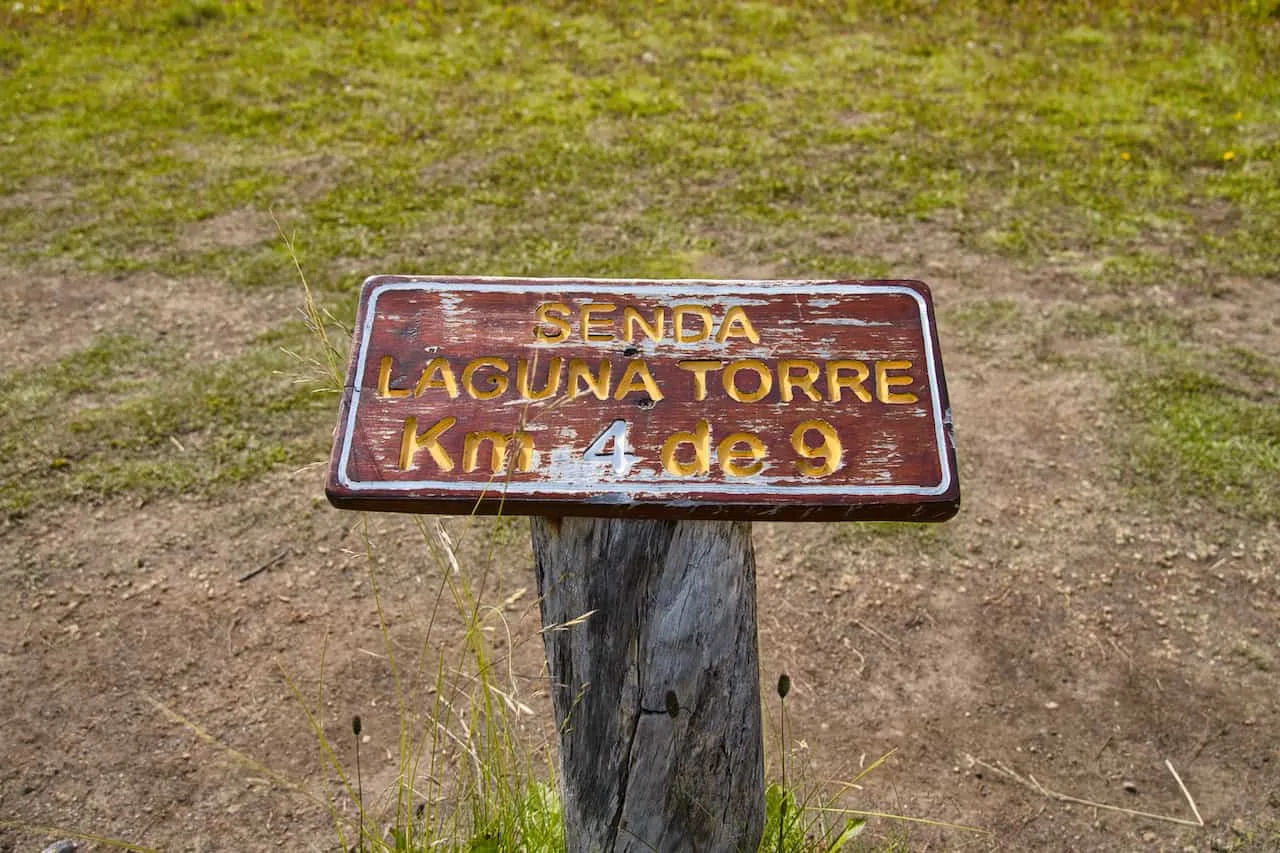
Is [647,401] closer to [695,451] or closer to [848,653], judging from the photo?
[695,451]

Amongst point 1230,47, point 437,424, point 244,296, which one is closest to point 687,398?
point 437,424

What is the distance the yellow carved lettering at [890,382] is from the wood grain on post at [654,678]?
1.08 feet

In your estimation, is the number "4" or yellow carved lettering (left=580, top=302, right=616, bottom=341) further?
yellow carved lettering (left=580, top=302, right=616, bottom=341)

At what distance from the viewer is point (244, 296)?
16.2 feet

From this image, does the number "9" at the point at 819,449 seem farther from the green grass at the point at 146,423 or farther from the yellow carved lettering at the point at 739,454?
the green grass at the point at 146,423

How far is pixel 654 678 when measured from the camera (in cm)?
205

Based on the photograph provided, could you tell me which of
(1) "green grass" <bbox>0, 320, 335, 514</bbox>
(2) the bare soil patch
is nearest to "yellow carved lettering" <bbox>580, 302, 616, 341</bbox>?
(1) "green grass" <bbox>0, 320, 335, 514</bbox>

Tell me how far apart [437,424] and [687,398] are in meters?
0.40

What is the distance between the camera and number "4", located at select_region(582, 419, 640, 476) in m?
1.78

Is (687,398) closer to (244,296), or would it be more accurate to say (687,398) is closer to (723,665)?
(723,665)

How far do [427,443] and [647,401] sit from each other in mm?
356

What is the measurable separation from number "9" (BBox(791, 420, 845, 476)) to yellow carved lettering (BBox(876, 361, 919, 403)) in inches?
4.7

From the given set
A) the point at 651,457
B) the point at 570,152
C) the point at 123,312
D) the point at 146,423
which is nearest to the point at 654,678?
the point at 651,457

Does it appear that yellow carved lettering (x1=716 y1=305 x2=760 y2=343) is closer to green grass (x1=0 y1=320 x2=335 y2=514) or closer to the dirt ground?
the dirt ground
